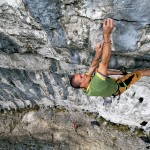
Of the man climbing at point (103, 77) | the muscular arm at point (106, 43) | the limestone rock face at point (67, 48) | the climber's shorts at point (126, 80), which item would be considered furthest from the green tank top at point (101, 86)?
the limestone rock face at point (67, 48)

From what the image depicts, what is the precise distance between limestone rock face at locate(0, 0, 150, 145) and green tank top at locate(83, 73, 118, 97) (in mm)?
735

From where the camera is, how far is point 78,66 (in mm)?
7633

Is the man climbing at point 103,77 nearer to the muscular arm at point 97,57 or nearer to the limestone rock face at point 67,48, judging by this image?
the muscular arm at point 97,57

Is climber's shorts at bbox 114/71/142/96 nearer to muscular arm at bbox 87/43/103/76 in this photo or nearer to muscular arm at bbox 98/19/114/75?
muscular arm at bbox 87/43/103/76

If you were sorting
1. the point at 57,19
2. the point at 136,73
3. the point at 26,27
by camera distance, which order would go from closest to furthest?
the point at 57,19
the point at 26,27
the point at 136,73

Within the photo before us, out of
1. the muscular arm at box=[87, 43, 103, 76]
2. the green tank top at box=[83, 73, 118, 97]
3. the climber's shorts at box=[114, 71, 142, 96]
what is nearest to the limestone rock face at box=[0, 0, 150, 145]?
the climber's shorts at box=[114, 71, 142, 96]

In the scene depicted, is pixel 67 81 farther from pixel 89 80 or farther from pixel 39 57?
pixel 89 80

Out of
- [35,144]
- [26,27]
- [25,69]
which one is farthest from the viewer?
[35,144]

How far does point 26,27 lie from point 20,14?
457mm

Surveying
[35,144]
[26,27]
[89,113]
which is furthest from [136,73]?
[35,144]

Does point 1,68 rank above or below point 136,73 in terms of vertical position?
below

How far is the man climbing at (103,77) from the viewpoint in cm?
505

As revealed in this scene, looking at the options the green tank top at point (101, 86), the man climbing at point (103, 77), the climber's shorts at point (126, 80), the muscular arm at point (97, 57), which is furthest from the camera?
the climber's shorts at point (126, 80)

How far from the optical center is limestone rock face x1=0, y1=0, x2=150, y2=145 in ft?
17.2
